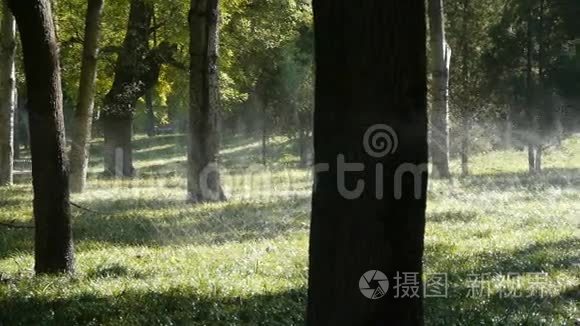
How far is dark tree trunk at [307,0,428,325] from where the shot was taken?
4.59 m

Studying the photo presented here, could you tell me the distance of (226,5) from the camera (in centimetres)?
2467

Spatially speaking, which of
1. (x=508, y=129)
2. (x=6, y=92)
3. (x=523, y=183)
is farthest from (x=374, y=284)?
(x=508, y=129)

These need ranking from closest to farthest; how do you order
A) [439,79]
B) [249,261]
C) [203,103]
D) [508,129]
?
1. [249,261]
2. [203,103]
3. [439,79]
4. [508,129]

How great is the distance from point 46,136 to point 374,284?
5.49 metres

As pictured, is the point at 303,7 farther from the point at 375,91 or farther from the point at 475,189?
the point at 375,91

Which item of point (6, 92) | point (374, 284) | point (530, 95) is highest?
point (530, 95)

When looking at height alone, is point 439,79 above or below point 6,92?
above

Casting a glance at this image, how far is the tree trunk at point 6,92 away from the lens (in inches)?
939

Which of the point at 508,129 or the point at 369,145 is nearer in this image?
the point at 369,145

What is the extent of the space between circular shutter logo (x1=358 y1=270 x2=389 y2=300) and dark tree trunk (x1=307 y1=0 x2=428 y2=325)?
0.10 feet

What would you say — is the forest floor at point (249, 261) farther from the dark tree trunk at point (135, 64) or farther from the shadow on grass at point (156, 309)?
the dark tree trunk at point (135, 64)

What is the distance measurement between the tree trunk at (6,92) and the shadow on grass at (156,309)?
17061 millimetres

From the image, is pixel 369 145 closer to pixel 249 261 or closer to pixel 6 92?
pixel 249 261

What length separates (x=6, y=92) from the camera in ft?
79.9
